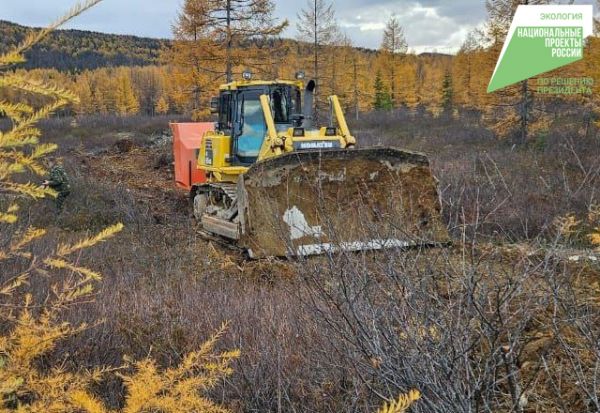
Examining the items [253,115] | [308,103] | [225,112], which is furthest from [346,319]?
[225,112]

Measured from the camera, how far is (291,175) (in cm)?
721

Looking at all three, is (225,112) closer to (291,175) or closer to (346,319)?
(291,175)

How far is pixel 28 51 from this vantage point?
1.85 meters

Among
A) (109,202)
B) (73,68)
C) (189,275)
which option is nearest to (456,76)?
(109,202)

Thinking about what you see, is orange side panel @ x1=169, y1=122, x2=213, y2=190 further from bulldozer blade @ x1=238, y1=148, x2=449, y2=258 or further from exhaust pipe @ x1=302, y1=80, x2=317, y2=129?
bulldozer blade @ x1=238, y1=148, x2=449, y2=258

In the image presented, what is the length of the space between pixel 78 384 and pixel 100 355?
1.24 metres

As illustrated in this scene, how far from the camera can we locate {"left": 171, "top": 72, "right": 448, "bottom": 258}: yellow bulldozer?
277 inches

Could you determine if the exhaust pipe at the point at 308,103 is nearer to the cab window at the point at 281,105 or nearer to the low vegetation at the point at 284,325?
the cab window at the point at 281,105

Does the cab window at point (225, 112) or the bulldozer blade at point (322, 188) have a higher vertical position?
the cab window at point (225, 112)

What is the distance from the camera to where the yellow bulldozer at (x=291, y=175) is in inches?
277

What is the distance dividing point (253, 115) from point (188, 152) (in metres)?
2.88

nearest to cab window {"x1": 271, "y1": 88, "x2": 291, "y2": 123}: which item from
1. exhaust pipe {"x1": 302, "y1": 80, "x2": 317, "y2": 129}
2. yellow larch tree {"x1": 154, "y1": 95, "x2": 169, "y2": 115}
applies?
exhaust pipe {"x1": 302, "y1": 80, "x2": 317, "y2": 129}

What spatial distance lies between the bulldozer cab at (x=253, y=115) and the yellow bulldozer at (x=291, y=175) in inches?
0.7

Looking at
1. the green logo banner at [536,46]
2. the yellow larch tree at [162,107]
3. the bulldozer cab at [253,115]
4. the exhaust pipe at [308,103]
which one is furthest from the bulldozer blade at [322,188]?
the yellow larch tree at [162,107]
